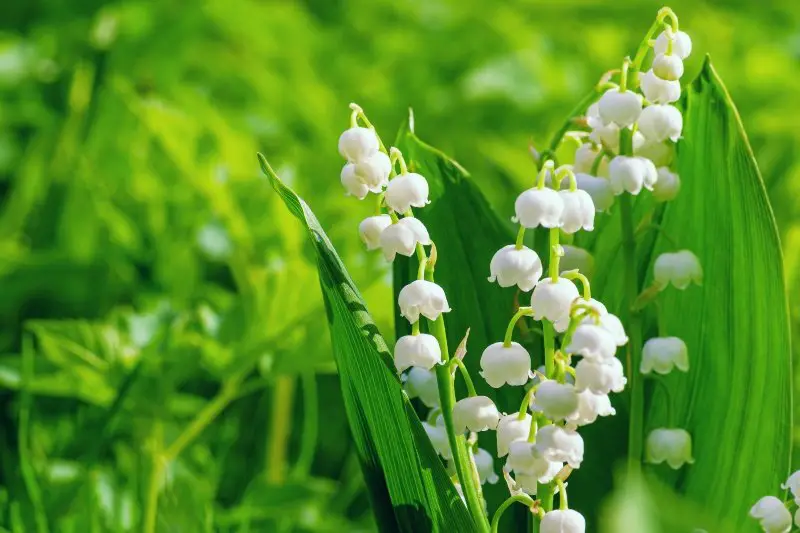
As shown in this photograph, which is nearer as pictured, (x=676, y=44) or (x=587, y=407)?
(x=587, y=407)

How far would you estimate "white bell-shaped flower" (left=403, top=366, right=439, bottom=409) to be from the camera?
0.79 metres

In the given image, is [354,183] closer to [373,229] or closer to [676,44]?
[373,229]

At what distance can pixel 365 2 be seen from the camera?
9.89ft

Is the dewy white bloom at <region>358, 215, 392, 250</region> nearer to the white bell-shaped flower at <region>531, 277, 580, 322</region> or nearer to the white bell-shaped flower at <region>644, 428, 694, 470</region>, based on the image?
the white bell-shaped flower at <region>531, 277, 580, 322</region>

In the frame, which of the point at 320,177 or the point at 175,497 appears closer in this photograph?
the point at 175,497

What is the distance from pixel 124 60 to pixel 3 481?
1.12m

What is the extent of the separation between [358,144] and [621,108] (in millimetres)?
179

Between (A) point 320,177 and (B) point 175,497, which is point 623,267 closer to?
(B) point 175,497

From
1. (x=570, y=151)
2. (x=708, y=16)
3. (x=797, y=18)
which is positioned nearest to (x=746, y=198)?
(x=570, y=151)

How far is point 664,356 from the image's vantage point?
2.62ft

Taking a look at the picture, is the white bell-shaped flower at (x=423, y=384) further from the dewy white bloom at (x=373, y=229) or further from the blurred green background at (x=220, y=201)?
the blurred green background at (x=220, y=201)

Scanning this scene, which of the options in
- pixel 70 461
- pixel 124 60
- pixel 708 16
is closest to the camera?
pixel 70 461

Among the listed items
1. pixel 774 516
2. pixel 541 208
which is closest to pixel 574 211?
pixel 541 208

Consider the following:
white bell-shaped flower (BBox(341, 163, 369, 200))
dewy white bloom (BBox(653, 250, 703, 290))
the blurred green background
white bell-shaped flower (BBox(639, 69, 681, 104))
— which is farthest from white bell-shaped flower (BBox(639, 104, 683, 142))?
the blurred green background
